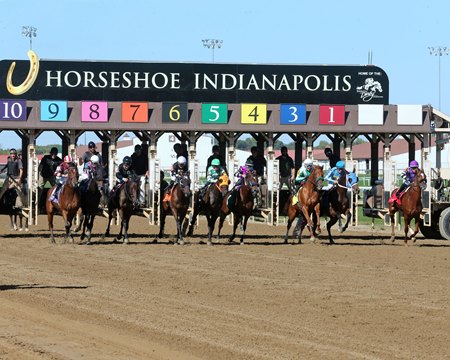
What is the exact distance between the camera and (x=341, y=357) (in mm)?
10430

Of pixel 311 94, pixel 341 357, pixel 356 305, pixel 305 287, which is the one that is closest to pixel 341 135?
pixel 311 94

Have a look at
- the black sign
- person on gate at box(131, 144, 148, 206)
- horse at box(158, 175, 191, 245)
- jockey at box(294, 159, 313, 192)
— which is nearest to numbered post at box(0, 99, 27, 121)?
the black sign

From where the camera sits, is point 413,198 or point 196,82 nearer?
point 413,198

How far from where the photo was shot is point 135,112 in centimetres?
3150

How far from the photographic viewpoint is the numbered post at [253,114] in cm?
3181

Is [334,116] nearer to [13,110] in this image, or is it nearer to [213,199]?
[213,199]

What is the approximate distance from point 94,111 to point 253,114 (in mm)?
3987

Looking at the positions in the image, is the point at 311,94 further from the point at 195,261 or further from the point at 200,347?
the point at 200,347

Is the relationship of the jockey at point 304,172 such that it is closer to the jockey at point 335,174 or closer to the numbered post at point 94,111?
the jockey at point 335,174

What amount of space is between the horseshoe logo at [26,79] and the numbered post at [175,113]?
11.6 ft

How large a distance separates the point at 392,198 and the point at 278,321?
51.2 feet

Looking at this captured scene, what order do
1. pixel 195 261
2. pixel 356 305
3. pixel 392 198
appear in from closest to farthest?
pixel 356 305 → pixel 195 261 → pixel 392 198

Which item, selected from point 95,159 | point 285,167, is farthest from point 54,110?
point 95,159

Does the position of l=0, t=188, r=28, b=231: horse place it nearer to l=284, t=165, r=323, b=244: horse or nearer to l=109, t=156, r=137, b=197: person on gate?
l=109, t=156, r=137, b=197: person on gate
